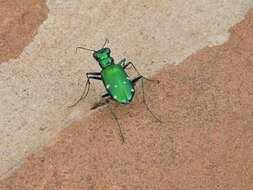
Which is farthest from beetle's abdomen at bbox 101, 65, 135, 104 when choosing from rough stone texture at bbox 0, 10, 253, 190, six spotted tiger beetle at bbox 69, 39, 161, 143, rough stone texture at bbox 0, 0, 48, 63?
rough stone texture at bbox 0, 0, 48, 63

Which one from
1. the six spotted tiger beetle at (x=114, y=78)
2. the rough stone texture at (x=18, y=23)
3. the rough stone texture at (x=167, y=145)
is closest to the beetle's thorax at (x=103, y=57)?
the six spotted tiger beetle at (x=114, y=78)

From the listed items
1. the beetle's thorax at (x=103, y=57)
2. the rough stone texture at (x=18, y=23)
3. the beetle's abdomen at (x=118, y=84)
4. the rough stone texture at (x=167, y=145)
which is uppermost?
the rough stone texture at (x=18, y=23)

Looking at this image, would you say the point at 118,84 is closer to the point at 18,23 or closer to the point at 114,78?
the point at 114,78

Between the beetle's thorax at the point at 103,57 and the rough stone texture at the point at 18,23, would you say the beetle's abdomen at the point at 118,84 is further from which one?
the rough stone texture at the point at 18,23

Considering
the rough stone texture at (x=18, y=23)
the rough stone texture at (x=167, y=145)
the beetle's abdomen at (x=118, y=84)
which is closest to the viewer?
the rough stone texture at (x=167, y=145)

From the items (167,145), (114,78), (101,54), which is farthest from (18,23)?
(167,145)

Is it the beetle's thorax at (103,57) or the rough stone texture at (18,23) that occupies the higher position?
the rough stone texture at (18,23)

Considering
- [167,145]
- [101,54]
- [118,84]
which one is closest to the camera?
[167,145]

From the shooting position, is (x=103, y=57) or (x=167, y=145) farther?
(x=103, y=57)

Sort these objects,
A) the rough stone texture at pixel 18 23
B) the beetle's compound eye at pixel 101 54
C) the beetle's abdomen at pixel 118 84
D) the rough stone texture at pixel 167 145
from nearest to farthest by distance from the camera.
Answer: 1. the rough stone texture at pixel 167 145
2. the beetle's abdomen at pixel 118 84
3. the beetle's compound eye at pixel 101 54
4. the rough stone texture at pixel 18 23
